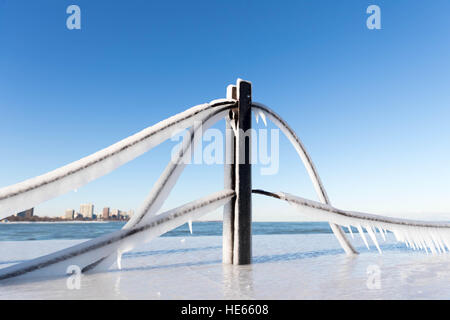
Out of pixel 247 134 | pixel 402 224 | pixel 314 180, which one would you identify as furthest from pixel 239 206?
pixel 402 224

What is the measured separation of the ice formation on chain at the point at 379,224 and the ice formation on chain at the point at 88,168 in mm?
1913

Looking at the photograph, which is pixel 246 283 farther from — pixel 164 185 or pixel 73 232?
pixel 73 232

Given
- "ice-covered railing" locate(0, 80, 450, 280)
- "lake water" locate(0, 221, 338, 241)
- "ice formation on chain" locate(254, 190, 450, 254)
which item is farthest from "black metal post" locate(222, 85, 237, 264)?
"lake water" locate(0, 221, 338, 241)

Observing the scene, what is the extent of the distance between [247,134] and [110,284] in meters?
3.18

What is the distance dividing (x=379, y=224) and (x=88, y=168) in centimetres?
488

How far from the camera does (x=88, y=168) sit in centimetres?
420

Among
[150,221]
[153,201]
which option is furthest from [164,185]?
[150,221]

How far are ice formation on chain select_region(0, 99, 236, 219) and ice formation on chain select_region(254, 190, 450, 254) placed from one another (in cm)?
191

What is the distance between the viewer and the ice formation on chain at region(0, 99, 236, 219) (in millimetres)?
3689

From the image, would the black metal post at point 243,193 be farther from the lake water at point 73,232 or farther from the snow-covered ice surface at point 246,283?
the lake water at point 73,232

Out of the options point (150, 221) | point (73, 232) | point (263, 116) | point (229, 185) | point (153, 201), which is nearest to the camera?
point (150, 221)

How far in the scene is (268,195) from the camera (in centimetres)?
574

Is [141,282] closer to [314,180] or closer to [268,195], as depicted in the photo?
[268,195]

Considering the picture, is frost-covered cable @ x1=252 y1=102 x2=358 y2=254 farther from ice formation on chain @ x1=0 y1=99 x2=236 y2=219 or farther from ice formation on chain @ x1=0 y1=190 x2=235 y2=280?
ice formation on chain @ x1=0 y1=190 x2=235 y2=280
